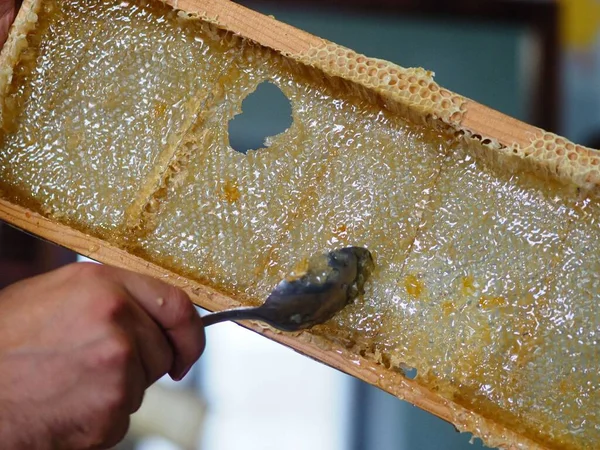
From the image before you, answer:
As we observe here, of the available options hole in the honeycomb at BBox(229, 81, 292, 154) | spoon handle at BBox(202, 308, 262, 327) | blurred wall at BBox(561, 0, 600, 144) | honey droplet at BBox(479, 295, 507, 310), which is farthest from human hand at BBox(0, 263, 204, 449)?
blurred wall at BBox(561, 0, 600, 144)

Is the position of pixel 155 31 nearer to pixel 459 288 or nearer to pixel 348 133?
pixel 348 133

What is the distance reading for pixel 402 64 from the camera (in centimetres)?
394

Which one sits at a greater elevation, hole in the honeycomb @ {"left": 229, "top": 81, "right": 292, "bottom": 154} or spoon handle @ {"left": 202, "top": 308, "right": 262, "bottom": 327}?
hole in the honeycomb @ {"left": 229, "top": 81, "right": 292, "bottom": 154}

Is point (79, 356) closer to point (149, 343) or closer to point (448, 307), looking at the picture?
point (149, 343)

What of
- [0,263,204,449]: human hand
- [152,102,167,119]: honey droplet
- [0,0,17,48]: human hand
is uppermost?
[0,0,17,48]: human hand

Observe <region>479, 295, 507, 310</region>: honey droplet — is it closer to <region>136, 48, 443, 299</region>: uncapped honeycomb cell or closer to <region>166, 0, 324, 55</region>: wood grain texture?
<region>136, 48, 443, 299</region>: uncapped honeycomb cell

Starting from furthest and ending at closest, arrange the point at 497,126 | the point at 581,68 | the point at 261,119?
1. the point at 581,68
2. the point at 261,119
3. the point at 497,126

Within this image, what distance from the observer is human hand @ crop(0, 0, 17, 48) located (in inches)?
76.7

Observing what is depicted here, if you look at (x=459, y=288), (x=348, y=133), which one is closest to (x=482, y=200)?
(x=459, y=288)

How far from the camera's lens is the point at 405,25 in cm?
395

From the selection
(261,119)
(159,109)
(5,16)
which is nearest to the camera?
(159,109)

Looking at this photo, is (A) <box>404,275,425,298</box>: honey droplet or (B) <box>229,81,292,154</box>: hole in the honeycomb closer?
(A) <box>404,275,425,298</box>: honey droplet

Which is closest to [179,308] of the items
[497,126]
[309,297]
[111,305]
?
[111,305]

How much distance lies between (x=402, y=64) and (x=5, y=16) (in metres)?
2.63
